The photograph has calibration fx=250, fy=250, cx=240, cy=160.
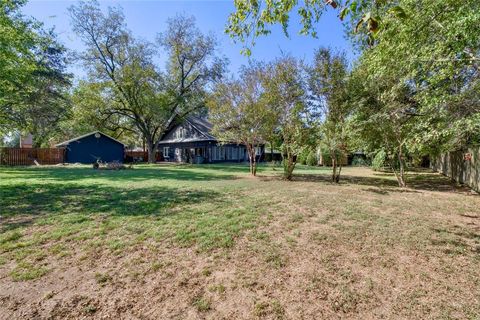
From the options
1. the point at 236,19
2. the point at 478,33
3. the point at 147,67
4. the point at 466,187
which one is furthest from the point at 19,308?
the point at 147,67

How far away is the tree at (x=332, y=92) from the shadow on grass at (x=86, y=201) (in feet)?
20.5

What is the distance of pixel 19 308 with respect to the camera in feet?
8.38

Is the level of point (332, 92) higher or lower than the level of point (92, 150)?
higher

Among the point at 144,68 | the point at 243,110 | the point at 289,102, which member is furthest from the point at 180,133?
the point at 289,102

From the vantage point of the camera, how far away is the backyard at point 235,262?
2609mm

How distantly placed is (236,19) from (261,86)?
377 inches

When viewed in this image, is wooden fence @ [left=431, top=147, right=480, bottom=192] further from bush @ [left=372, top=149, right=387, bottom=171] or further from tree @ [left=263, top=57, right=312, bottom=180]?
tree @ [left=263, top=57, right=312, bottom=180]

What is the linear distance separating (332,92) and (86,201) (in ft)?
32.8

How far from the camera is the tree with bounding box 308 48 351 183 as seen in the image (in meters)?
10.6

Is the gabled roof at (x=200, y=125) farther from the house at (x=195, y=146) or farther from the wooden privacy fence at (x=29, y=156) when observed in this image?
the wooden privacy fence at (x=29, y=156)

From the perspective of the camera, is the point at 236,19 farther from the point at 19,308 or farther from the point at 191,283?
the point at 19,308

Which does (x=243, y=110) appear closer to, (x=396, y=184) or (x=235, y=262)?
(x=396, y=184)

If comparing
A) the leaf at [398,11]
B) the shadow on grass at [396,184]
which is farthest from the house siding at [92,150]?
the leaf at [398,11]

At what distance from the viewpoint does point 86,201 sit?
6.94m
